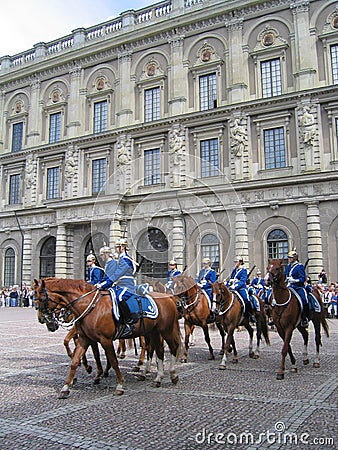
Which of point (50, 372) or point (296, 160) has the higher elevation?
→ point (296, 160)

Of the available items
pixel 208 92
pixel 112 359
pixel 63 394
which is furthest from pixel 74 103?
pixel 63 394

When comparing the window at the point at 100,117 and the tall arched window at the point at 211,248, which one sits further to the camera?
the window at the point at 100,117

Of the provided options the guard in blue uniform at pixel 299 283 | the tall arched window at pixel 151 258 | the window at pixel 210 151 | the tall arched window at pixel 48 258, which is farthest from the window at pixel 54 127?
the guard in blue uniform at pixel 299 283

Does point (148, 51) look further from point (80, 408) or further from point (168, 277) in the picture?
point (80, 408)

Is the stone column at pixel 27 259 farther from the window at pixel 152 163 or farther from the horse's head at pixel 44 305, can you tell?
the horse's head at pixel 44 305

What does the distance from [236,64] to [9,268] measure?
26928mm

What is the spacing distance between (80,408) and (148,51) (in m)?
33.8

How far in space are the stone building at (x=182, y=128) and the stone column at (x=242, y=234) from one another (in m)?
0.09

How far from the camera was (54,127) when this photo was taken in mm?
41219

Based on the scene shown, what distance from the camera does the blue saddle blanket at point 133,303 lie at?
29.8 feet

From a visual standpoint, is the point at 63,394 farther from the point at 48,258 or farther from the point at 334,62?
the point at 48,258

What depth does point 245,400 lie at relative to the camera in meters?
7.87

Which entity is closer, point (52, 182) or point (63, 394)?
point (63, 394)

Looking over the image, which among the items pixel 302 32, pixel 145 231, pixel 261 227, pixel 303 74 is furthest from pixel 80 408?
pixel 302 32
